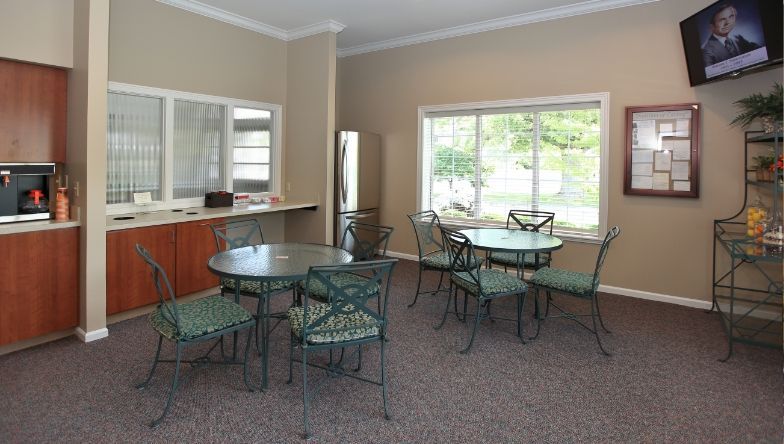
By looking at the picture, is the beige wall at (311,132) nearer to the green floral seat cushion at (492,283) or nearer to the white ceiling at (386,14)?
the white ceiling at (386,14)

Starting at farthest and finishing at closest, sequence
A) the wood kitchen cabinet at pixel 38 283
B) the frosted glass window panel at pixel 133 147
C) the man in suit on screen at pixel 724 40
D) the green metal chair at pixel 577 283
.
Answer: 1. the frosted glass window panel at pixel 133 147
2. the man in suit on screen at pixel 724 40
3. the green metal chair at pixel 577 283
4. the wood kitchen cabinet at pixel 38 283

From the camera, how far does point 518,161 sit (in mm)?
5496

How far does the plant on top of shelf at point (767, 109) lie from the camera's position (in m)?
3.64

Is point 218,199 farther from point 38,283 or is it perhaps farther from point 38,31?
point 38,31

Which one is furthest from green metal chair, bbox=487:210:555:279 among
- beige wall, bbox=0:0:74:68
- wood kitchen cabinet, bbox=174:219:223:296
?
beige wall, bbox=0:0:74:68

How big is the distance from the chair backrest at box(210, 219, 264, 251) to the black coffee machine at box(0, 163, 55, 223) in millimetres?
1252

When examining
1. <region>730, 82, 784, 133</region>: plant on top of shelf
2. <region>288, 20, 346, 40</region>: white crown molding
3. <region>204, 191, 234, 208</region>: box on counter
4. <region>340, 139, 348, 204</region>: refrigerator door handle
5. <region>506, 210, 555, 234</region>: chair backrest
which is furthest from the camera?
<region>340, 139, 348, 204</region>: refrigerator door handle

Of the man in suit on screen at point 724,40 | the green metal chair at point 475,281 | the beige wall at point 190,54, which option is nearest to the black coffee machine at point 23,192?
the beige wall at point 190,54

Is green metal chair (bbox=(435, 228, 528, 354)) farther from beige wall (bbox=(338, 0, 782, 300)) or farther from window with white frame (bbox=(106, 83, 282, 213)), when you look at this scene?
window with white frame (bbox=(106, 83, 282, 213))

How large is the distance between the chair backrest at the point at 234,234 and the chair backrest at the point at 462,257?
1.58 m

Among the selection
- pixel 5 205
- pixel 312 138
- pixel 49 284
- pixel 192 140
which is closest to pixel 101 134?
pixel 5 205

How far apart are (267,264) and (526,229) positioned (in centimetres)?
295

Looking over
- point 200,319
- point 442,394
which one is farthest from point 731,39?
point 200,319

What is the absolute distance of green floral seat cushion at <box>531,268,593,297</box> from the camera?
350 cm
